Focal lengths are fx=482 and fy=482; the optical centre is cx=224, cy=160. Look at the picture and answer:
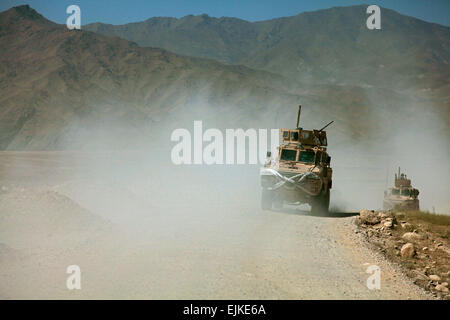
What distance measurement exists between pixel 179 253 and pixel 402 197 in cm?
1741

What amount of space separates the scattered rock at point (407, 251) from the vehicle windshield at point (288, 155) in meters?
6.87

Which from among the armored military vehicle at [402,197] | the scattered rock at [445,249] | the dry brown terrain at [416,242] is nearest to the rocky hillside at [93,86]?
the armored military vehicle at [402,197]

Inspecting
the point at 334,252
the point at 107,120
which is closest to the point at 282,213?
the point at 334,252

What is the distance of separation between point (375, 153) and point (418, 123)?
2570 centimetres

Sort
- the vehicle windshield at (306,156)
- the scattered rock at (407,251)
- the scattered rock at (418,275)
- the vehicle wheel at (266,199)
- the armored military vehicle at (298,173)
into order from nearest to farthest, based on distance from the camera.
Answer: the scattered rock at (418,275), the scattered rock at (407,251), the armored military vehicle at (298,173), the vehicle wheel at (266,199), the vehicle windshield at (306,156)

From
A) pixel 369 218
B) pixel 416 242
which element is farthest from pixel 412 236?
pixel 369 218

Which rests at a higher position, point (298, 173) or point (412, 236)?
point (298, 173)

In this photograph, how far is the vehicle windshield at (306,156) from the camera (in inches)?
767

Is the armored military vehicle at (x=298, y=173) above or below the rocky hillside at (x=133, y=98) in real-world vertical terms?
below

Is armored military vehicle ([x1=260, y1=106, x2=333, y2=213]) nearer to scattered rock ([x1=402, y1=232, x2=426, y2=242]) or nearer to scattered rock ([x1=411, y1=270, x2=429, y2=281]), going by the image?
scattered rock ([x1=402, y1=232, x2=426, y2=242])

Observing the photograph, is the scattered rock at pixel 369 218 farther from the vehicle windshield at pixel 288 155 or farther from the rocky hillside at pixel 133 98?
the rocky hillside at pixel 133 98

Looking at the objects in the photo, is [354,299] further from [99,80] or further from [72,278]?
[99,80]

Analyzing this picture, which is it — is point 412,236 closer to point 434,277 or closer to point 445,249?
point 445,249

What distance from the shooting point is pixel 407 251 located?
537 inches
